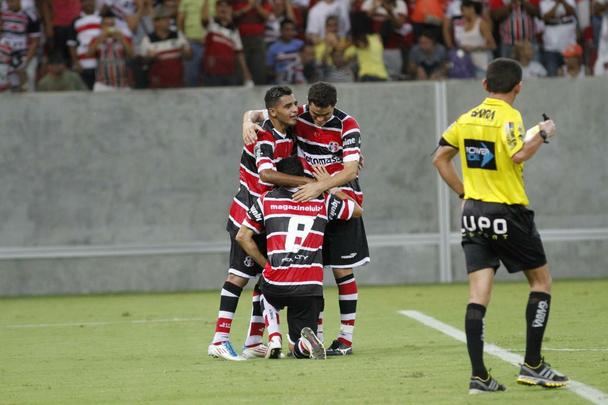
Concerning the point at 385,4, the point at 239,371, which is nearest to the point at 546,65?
the point at 385,4

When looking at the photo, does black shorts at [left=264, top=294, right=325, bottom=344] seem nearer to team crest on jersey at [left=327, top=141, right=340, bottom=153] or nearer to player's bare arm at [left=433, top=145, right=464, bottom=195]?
team crest on jersey at [left=327, top=141, right=340, bottom=153]

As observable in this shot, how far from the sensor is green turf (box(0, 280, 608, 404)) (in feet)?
24.5

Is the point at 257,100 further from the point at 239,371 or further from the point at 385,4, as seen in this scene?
the point at 239,371

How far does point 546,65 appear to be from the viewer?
730 inches

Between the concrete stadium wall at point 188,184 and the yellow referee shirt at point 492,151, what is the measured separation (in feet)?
34.9

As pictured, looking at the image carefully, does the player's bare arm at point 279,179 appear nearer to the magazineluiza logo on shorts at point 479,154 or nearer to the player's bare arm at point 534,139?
the magazineluiza logo on shorts at point 479,154

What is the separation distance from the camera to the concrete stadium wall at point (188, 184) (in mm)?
18156

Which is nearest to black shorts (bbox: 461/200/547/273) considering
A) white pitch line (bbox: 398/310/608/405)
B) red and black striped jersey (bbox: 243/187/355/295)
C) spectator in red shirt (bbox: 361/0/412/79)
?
white pitch line (bbox: 398/310/608/405)

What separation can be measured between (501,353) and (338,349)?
122 cm

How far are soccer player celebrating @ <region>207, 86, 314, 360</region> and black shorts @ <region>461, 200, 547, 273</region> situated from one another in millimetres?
2335

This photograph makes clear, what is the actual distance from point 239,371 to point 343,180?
5.62 ft

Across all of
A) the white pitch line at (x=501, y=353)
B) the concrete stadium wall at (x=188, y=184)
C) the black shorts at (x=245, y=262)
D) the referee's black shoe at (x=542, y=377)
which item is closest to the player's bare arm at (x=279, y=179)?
the black shorts at (x=245, y=262)

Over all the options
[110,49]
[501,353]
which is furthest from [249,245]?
[110,49]

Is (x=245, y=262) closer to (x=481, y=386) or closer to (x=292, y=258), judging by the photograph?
(x=292, y=258)
